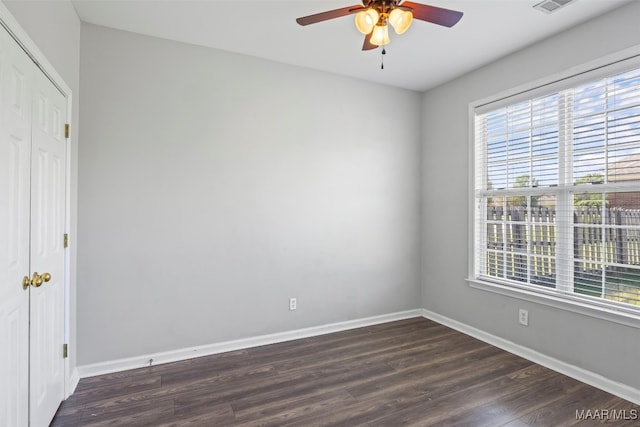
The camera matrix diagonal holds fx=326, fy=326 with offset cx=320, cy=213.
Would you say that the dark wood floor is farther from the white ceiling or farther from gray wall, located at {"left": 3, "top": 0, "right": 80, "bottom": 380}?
the white ceiling

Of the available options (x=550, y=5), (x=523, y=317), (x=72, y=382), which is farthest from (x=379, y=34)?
(x=72, y=382)

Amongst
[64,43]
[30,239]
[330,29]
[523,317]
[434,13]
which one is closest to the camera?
[30,239]

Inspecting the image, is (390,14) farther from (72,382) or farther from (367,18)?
(72,382)

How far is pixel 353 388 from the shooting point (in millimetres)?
2418

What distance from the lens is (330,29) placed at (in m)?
2.66

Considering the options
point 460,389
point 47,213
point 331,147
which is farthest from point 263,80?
point 460,389

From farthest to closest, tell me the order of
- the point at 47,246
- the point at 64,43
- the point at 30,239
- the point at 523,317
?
the point at 523,317, the point at 64,43, the point at 47,246, the point at 30,239

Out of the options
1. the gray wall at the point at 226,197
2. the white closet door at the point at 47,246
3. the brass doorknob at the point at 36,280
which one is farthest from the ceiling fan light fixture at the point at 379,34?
the brass doorknob at the point at 36,280

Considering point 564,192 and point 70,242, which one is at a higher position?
point 564,192

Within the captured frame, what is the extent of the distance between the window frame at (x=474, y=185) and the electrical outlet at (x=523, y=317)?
12 cm

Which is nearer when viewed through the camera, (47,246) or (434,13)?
(434,13)

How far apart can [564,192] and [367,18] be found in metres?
2.17

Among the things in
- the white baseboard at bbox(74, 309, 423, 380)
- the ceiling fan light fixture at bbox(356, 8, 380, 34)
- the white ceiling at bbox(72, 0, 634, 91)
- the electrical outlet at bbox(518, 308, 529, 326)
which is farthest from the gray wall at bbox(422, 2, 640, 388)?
the ceiling fan light fixture at bbox(356, 8, 380, 34)

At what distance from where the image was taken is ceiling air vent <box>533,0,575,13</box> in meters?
2.27
